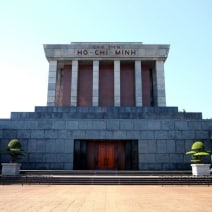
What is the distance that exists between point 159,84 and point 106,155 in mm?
12385

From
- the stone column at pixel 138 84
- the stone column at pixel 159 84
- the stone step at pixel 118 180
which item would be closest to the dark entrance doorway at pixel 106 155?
the stone step at pixel 118 180

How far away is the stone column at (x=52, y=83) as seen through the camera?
30134 millimetres

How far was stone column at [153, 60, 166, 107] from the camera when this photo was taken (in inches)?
1191

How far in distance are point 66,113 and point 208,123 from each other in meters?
13.7

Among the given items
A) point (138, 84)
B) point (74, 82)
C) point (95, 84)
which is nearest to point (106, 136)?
point (95, 84)

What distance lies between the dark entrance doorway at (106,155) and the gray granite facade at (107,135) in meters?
0.48

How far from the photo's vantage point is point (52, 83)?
102ft

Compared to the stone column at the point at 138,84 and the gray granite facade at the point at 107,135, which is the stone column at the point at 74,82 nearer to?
the gray granite facade at the point at 107,135

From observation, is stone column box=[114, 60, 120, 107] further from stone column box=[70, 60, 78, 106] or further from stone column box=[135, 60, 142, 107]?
stone column box=[70, 60, 78, 106]

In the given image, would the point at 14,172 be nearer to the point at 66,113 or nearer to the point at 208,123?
the point at 66,113

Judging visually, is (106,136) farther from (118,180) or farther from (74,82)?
(74,82)

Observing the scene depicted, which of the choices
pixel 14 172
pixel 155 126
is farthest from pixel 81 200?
pixel 155 126

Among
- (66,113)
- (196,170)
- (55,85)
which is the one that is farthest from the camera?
(55,85)

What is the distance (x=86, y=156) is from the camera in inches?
908
